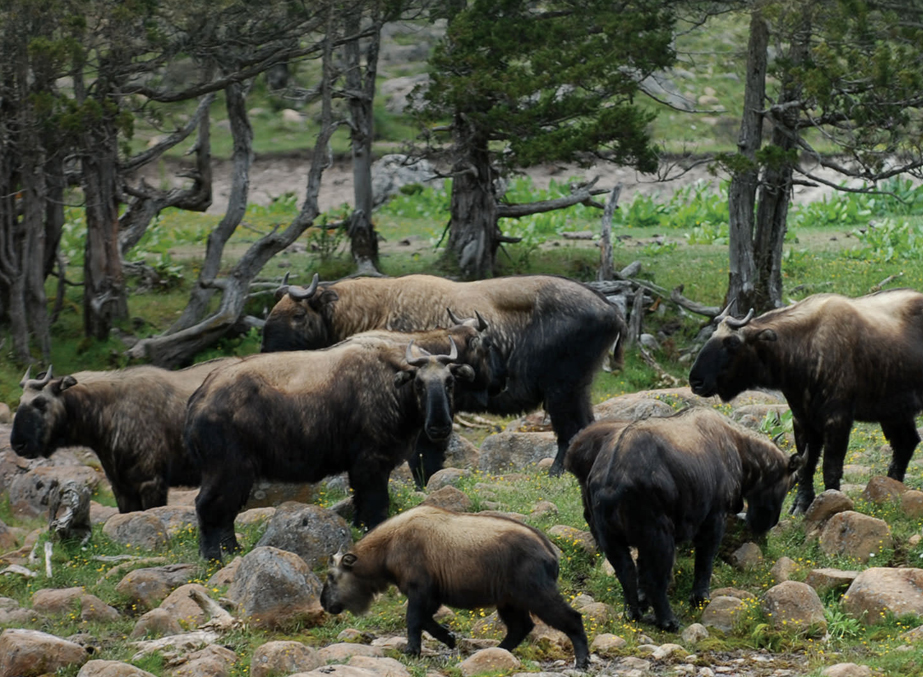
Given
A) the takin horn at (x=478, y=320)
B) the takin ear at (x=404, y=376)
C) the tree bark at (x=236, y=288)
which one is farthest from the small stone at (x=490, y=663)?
the tree bark at (x=236, y=288)

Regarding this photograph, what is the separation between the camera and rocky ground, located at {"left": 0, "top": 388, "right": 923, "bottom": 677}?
283 inches

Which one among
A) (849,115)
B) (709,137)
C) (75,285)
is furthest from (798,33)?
(709,137)

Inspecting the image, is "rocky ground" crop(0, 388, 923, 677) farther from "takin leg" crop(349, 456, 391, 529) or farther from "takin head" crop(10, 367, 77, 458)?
"takin head" crop(10, 367, 77, 458)

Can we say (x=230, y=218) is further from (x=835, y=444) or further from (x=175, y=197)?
(x=835, y=444)

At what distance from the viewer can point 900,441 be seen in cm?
1056

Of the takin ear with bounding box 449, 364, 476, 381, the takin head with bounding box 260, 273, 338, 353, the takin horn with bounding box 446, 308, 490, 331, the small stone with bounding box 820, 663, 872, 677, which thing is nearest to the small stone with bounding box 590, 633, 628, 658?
the small stone with bounding box 820, 663, 872, 677

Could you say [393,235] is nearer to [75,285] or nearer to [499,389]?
[75,285]

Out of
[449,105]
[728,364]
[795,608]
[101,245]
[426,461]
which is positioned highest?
[449,105]

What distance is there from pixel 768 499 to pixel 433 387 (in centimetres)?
243

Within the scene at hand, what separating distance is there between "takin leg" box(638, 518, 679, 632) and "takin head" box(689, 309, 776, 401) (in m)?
2.73

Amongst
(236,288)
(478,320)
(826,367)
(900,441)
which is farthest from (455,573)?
(236,288)

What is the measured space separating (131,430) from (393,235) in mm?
14543

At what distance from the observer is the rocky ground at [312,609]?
23.6ft

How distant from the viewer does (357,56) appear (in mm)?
20875
